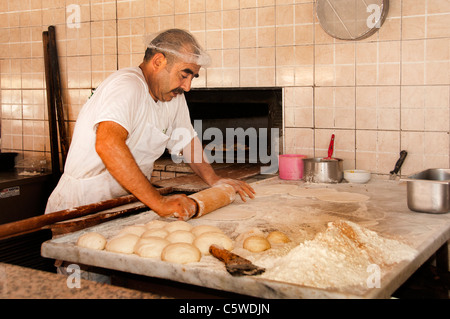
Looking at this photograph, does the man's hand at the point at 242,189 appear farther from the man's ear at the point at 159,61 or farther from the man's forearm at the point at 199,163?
the man's ear at the point at 159,61

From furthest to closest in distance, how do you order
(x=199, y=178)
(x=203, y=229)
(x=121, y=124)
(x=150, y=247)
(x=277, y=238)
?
(x=199, y=178)
(x=121, y=124)
(x=203, y=229)
(x=277, y=238)
(x=150, y=247)

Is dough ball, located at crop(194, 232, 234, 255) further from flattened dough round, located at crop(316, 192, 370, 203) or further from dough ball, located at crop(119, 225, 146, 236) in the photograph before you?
flattened dough round, located at crop(316, 192, 370, 203)

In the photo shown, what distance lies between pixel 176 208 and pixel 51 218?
530 mm

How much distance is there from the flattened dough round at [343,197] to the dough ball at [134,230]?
41.5 inches

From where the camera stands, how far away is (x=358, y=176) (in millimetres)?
2805

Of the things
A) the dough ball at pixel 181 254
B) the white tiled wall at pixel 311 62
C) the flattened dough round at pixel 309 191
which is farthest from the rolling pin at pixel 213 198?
the white tiled wall at pixel 311 62

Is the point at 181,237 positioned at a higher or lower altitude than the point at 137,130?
lower

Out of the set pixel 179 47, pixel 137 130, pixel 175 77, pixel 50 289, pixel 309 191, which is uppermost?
pixel 179 47

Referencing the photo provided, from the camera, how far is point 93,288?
4.04 ft

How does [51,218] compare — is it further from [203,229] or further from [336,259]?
[336,259]

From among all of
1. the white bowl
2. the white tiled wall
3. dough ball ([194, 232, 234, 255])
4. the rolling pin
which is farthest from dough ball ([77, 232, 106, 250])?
the white tiled wall

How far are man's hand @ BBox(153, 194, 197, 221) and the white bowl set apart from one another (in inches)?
50.8

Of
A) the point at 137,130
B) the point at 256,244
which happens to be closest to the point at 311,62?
the point at 137,130

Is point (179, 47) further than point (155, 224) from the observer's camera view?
Yes
